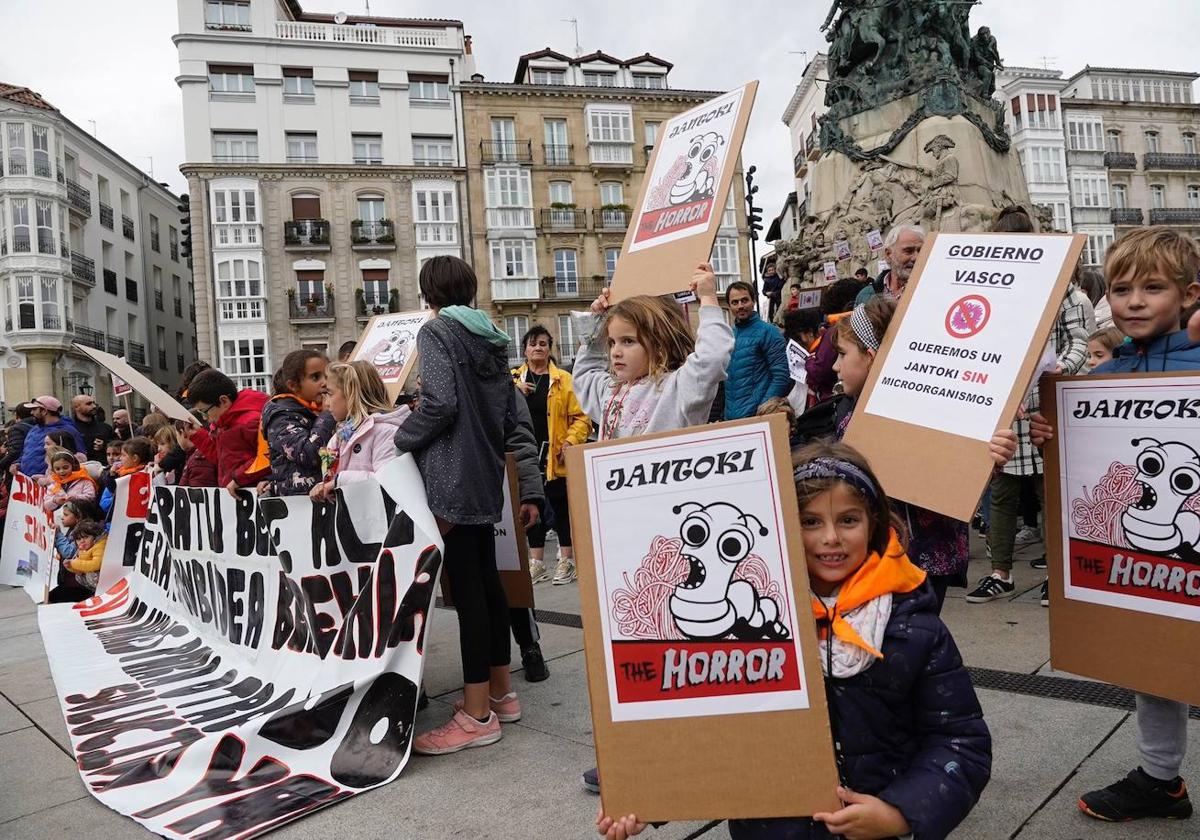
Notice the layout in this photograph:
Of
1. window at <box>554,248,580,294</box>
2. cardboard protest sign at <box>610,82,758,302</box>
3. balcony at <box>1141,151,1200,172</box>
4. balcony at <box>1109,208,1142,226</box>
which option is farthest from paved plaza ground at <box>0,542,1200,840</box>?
balcony at <box>1141,151,1200,172</box>

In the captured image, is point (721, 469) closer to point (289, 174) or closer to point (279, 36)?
point (289, 174)

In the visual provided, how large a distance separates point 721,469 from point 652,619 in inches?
12.8

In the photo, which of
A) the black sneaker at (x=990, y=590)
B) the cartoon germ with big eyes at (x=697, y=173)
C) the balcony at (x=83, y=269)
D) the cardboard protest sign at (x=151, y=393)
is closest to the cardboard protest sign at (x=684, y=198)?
the cartoon germ with big eyes at (x=697, y=173)

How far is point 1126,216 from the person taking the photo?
4512cm

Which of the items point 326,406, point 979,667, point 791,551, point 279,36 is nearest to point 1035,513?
point 979,667

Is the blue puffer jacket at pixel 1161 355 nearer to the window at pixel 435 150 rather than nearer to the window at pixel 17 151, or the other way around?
the window at pixel 435 150

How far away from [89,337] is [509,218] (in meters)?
19.6

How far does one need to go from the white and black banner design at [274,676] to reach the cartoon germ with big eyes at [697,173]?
57.7 inches

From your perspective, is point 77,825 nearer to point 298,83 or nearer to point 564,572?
point 564,572

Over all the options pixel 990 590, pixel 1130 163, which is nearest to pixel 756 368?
pixel 990 590

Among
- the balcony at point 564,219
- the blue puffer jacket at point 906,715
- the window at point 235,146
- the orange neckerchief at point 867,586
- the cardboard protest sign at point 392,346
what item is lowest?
the blue puffer jacket at point 906,715

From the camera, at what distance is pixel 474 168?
124 feet

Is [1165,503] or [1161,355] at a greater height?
[1161,355]

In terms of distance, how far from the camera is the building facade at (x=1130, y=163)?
44531 mm
